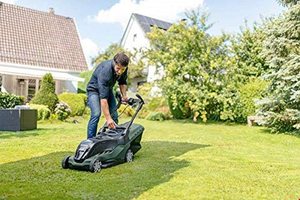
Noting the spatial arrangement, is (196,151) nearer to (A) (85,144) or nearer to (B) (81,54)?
(A) (85,144)

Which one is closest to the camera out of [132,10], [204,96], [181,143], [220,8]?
[181,143]

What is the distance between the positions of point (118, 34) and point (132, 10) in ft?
11.4

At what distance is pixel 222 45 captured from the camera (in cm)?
1508

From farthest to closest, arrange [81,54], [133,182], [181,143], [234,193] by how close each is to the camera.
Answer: [81,54]
[181,143]
[133,182]
[234,193]

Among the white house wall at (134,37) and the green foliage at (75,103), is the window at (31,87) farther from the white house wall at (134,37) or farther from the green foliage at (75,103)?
the white house wall at (134,37)

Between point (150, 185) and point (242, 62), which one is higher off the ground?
point (242, 62)

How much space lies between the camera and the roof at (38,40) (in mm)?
21156

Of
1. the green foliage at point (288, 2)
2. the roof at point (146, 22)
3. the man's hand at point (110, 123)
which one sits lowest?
the man's hand at point (110, 123)

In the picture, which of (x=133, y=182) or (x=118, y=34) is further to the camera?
(x=118, y=34)

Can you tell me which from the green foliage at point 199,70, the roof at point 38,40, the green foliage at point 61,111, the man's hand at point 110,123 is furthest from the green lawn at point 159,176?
the roof at point 38,40

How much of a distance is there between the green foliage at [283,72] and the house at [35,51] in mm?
13316

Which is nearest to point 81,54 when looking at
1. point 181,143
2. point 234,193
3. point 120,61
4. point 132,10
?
point 132,10

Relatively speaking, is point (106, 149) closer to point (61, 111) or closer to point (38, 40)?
point (61, 111)

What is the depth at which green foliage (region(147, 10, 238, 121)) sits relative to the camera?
14492 millimetres
